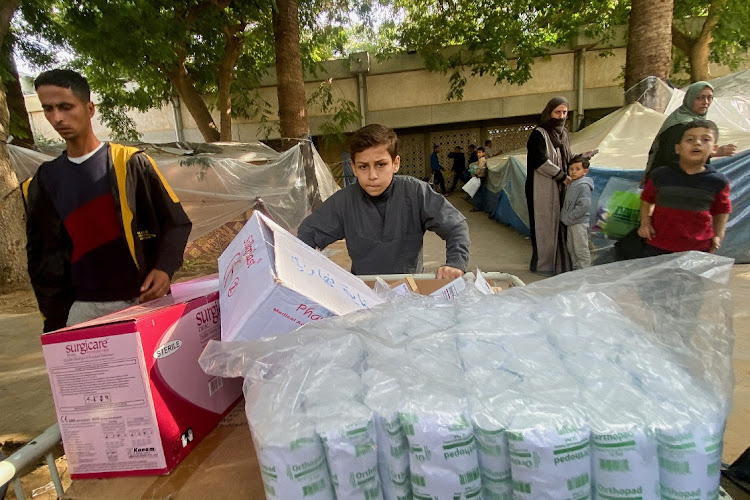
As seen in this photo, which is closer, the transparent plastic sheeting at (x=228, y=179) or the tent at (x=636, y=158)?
the tent at (x=636, y=158)

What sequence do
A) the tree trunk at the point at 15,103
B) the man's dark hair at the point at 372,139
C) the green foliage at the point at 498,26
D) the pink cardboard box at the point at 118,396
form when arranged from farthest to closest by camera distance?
the green foliage at the point at 498,26
the tree trunk at the point at 15,103
the man's dark hair at the point at 372,139
the pink cardboard box at the point at 118,396

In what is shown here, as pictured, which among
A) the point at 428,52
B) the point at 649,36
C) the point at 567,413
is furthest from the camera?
the point at 428,52

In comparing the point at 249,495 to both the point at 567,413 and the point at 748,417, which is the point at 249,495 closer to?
the point at 567,413

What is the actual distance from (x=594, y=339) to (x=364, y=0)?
1055 cm

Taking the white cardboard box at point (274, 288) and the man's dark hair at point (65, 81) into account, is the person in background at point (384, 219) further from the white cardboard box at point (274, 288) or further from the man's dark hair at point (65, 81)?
the man's dark hair at point (65, 81)

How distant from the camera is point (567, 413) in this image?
739mm

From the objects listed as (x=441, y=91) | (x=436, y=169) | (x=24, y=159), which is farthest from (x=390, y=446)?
(x=441, y=91)

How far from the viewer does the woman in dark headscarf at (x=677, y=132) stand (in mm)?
3010

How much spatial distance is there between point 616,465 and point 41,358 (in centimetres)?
484

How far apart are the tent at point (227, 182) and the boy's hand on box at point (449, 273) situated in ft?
16.1

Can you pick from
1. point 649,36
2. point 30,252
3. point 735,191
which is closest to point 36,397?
point 30,252

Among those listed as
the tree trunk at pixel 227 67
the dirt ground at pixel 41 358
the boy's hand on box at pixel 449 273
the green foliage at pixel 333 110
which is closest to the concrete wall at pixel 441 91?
the green foliage at pixel 333 110

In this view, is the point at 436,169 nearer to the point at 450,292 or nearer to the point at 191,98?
the point at 191,98

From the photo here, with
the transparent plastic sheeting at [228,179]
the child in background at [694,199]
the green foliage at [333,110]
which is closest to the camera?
the child in background at [694,199]
